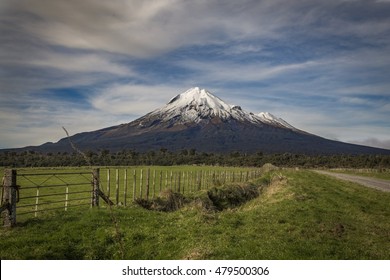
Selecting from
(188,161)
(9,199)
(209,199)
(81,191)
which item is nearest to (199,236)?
(9,199)

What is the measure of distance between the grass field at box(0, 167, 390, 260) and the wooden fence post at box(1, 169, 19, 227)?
537 millimetres

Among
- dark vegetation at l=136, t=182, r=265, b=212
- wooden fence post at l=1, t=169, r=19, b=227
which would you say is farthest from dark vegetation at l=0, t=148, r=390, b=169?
wooden fence post at l=1, t=169, r=19, b=227

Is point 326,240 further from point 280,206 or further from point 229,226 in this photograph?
point 280,206

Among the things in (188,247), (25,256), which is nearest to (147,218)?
(188,247)

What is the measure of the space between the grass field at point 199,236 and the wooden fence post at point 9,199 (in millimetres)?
537

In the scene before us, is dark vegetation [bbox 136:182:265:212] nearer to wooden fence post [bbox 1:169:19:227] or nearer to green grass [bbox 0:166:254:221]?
green grass [bbox 0:166:254:221]

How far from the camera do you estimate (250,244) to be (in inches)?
571

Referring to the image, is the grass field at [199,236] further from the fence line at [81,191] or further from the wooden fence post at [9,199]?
the fence line at [81,191]

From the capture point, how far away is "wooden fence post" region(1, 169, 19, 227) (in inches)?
661

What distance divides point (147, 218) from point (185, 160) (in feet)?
440

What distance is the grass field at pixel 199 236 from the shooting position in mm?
13766

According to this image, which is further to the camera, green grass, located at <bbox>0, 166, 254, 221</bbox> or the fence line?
green grass, located at <bbox>0, 166, 254, 221</bbox>

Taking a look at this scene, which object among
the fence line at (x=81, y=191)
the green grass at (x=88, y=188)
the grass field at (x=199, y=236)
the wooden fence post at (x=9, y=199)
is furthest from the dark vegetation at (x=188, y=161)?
the wooden fence post at (x=9, y=199)
